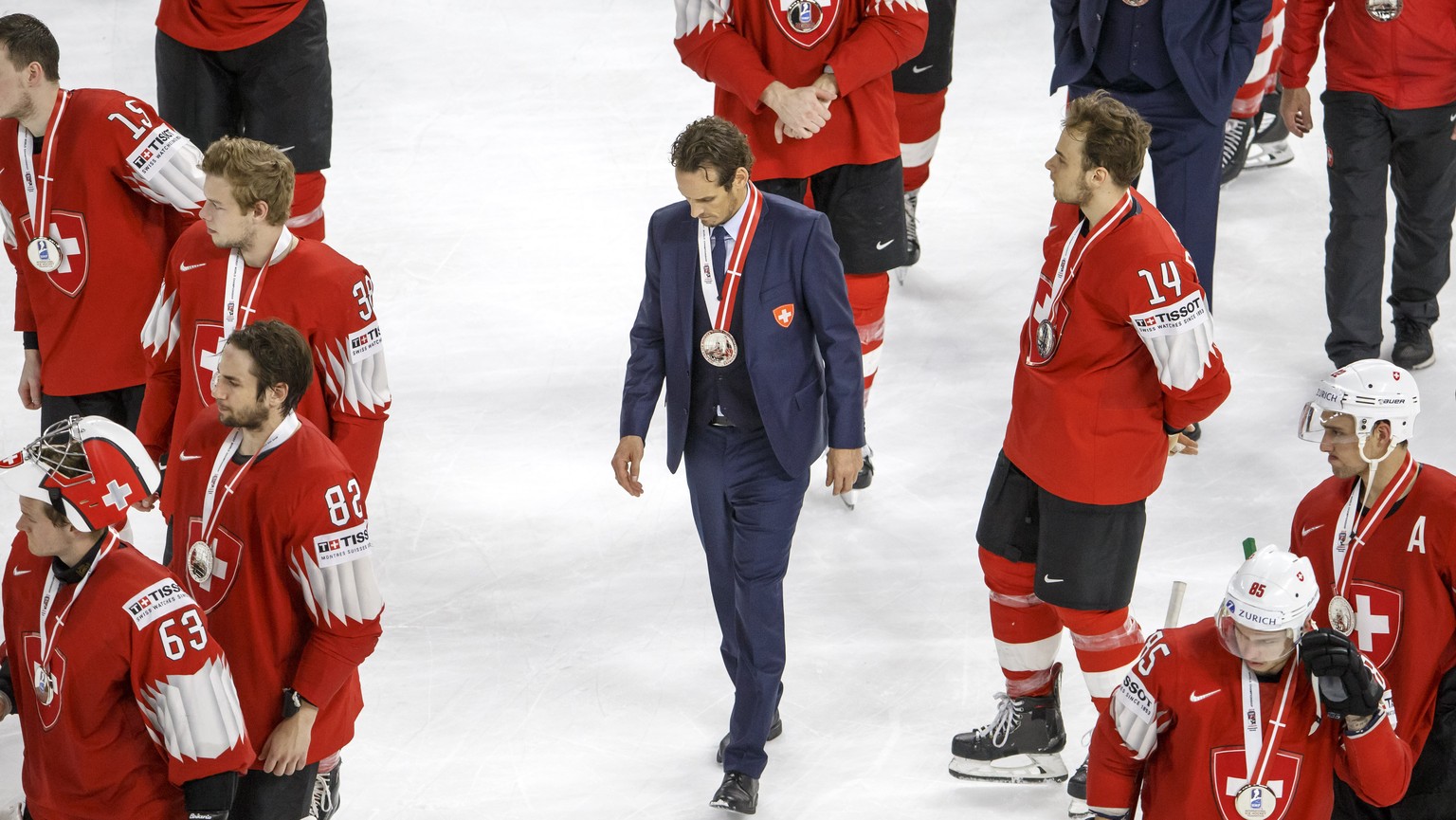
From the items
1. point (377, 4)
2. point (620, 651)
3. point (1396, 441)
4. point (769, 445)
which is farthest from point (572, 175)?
→ point (1396, 441)

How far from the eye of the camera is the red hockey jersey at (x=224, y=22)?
16.8ft

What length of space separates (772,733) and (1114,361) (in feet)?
4.06

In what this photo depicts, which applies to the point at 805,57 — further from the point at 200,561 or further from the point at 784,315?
the point at 200,561

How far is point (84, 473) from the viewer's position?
2.87 metres

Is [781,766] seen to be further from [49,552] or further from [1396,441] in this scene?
[49,552]

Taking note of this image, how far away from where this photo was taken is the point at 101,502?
2.86 m

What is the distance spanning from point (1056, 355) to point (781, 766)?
3.85 ft

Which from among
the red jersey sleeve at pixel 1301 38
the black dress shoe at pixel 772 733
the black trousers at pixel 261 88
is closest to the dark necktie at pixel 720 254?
the black dress shoe at pixel 772 733

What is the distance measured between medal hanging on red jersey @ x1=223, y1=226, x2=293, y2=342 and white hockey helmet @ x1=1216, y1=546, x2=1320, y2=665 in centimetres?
195

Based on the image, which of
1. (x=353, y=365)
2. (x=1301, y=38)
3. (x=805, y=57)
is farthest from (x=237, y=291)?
(x=1301, y=38)

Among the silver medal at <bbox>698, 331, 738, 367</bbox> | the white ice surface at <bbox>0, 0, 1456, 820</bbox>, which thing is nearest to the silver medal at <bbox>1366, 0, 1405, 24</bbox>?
the white ice surface at <bbox>0, 0, 1456, 820</bbox>

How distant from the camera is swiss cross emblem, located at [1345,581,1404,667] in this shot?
3.41m

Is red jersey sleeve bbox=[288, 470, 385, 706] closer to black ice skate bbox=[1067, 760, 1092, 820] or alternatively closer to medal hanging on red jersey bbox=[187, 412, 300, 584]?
medal hanging on red jersey bbox=[187, 412, 300, 584]

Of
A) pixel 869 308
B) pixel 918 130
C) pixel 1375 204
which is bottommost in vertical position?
pixel 869 308
